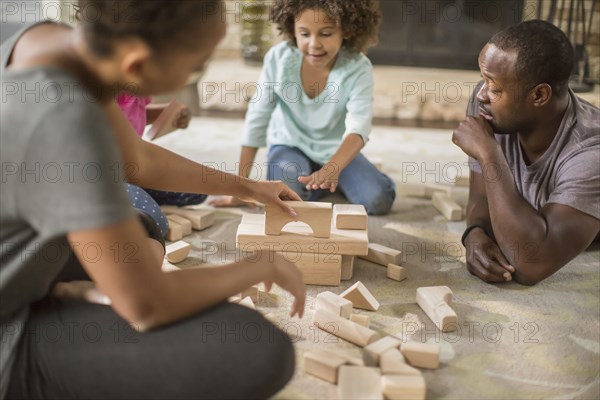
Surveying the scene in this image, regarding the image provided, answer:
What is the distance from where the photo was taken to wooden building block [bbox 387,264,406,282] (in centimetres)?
161

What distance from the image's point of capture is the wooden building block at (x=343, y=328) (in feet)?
4.24

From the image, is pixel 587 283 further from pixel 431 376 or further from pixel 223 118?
pixel 223 118

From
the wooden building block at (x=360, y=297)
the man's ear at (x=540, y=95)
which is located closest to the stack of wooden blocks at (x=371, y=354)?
the wooden building block at (x=360, y=297)

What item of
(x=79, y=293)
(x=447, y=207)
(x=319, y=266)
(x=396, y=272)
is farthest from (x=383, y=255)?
(x=79, y=293)

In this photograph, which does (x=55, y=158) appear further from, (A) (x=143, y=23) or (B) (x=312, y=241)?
(B) (x=312, y=241)

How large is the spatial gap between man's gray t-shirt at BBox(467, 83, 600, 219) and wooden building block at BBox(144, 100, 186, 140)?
2.96ft

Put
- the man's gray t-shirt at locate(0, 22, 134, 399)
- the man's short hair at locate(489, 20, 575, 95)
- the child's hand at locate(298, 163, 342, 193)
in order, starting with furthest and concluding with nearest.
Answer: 1. the child's hand at locate(298, 163, 342, 193)
2. the man's short hair at locate(489, 20, 575, 95)
3. the man's gray t-shirt at locate(0, 22, 134, 399)

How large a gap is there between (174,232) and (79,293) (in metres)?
0.71

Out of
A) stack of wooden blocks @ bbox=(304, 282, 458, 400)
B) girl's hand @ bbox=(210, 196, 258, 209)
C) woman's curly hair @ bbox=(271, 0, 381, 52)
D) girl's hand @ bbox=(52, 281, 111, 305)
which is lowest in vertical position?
girl's hand @ bbox=(210, 196, 258, 209)

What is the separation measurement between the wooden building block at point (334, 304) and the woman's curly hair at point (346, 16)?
2.86 feet

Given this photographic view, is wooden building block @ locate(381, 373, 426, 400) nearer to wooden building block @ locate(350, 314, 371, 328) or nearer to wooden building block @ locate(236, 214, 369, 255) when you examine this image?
wooden building block @ locate(350, 314, 371, 328)

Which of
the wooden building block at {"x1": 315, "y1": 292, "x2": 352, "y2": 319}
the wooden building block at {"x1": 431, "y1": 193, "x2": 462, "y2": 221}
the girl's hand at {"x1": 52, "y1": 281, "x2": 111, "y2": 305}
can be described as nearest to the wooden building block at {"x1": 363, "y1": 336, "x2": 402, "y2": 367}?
the wooden building block at {"x1": 315, "y1": 292, "x2": 352, "y2": 319}

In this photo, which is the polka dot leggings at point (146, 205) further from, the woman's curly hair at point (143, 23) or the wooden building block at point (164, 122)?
the woman's curly hair at point (143, 23)

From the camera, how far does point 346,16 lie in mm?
1963
